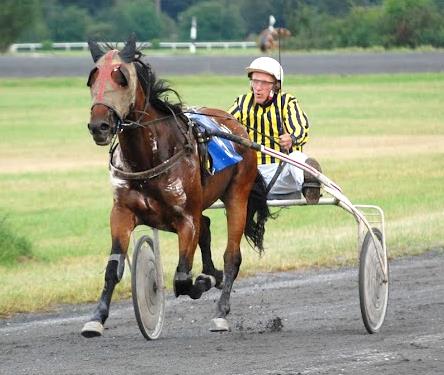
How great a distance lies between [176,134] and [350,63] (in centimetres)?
3571

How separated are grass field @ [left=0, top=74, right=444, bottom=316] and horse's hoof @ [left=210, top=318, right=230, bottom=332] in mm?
1823

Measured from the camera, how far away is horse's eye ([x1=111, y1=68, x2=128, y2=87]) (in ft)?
24.4

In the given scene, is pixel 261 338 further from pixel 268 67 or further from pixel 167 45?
pixel 167 45

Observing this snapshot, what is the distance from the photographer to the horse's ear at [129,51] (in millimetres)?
7562

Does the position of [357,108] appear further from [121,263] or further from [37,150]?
[121,263]

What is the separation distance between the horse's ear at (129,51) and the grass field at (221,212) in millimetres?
2548

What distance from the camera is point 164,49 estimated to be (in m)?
55.1

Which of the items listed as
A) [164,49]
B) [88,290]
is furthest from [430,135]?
[164,49]

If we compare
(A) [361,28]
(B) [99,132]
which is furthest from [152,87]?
(A) [361,28]

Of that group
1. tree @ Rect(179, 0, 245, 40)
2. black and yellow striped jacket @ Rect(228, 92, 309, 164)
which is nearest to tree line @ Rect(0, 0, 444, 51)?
tree @ Rect(179, 0, 245, 40)

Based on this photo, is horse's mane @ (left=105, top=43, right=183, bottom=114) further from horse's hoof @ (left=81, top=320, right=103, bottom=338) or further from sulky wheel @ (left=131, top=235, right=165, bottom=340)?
horse's hoof @ (left=81, top=320, right=103, bottom=338)

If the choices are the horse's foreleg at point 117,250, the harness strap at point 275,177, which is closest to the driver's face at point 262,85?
the harness strap at point 275,177

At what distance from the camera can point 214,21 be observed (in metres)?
55.1

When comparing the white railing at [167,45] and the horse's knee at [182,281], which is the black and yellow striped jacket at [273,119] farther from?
the white railing at [167,45]
